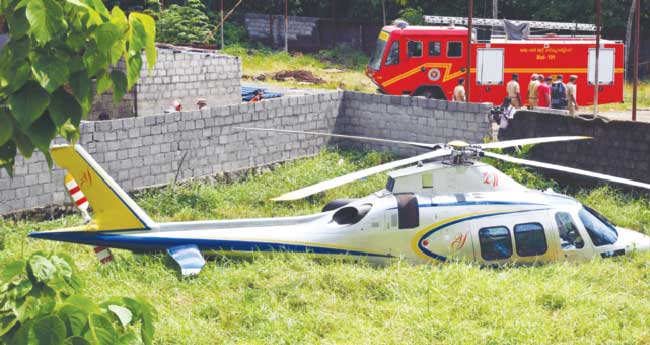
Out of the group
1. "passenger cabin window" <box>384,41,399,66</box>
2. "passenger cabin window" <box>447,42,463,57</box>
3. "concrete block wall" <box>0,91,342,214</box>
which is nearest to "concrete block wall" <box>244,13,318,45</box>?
"passenger cabin window" <box>384,41,399,66</box>

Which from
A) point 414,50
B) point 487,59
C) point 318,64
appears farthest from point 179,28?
point 487,59

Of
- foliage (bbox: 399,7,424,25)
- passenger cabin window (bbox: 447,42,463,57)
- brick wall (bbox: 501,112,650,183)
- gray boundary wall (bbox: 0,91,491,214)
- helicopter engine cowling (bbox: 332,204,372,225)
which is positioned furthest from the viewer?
foliage (bbox: 399,7,424,25)

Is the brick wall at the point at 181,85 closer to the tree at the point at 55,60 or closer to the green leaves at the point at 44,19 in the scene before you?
the tree at the point at 55,60

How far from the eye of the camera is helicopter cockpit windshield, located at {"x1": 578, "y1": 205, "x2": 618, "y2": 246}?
42.0 ft

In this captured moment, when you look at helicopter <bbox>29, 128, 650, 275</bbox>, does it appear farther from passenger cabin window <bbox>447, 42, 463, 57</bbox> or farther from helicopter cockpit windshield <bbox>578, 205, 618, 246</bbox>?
passenger cabin window <bbox>447, 42, 463, 57</bbox>

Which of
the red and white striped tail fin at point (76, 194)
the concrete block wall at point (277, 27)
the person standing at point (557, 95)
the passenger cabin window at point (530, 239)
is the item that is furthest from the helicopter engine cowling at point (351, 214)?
the concrete block wall at point (277, 27)

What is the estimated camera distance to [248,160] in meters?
19.6

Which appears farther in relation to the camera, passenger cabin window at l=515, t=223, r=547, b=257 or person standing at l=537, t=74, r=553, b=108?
person standing at l=537, t=74, r=553, b=108

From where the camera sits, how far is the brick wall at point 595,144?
17250 millimetres

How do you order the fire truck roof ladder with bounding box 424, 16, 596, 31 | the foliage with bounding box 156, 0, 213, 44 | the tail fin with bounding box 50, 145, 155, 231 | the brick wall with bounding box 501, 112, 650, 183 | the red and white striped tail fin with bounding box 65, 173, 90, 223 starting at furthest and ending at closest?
the foliage with bounding box 156, 0, 213, 44 < the fire truck roof ladder with bounding box 424, 16, 596, 31 < the brick wall with bounding box 501, 112, 650, 183 < the red and white striped tail fin with bounding box 65, 173, 90, 223 < the tail fin with bounding box 50, 145, 155, 231

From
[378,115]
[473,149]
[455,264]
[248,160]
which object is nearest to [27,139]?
[455,264]

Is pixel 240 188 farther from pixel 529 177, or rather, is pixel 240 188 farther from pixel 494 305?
pixel 494 305

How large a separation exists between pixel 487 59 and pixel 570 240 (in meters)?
14.2

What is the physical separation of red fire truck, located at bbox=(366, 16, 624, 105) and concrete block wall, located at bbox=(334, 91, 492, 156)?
5.62 m
